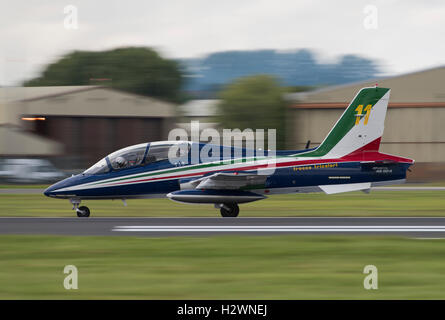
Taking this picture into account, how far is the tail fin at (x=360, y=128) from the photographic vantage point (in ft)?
61.0

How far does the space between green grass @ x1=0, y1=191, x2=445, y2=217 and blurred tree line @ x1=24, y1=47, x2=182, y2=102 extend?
3700 centimetres

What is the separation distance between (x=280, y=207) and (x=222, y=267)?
12474mm

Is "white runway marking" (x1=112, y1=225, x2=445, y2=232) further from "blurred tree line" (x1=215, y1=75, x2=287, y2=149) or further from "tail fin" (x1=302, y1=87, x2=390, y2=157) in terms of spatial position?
"blurred tree line" (x1=215, y1=75, x2=287, y2=149)

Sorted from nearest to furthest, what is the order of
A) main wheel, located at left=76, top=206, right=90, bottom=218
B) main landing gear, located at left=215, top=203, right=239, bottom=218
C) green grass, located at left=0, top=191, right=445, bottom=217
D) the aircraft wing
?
the aircraft wing
main wheel, located at left=76, top=206, right=90, bottom=218
main landing gear, located at left=215, top=203, right=239, bottom=218
green grass, located at left=0, top=191, right=445, bottom=217

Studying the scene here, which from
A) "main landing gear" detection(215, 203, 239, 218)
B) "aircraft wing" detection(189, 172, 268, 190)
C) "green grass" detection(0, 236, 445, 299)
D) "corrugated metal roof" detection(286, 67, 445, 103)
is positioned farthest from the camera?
"corrugated metal roof" detection(286, 67, 445, 103)

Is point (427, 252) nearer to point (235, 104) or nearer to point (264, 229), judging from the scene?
point (264, 229)

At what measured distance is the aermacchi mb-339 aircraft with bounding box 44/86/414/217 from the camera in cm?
1831

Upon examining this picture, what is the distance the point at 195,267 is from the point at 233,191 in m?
7.79

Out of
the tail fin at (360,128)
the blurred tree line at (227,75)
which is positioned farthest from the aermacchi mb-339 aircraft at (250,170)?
the blurred tree line at (227,75)

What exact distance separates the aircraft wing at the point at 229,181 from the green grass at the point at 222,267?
4336 millimetres

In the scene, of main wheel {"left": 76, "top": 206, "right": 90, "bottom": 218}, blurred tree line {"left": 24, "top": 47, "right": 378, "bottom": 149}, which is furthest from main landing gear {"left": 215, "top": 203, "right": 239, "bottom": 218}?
blurred tree line {"left": 24, "top": 47, "right": 378, "bottom": 149}

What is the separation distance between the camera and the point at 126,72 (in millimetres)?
65500

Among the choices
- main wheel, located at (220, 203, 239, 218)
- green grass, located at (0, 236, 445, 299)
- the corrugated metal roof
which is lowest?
main wheel, located at (220, 203, 239, 218)

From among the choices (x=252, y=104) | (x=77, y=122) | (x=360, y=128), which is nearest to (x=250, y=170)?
(x=360, y=128)
